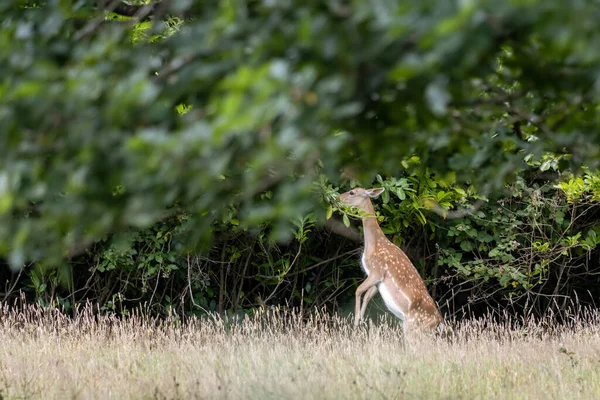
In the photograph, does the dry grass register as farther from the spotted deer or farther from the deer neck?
the deer neck

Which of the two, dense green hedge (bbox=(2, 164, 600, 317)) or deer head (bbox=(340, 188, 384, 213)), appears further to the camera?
dense green hedge (bbox=(2, 164, 600, 317))

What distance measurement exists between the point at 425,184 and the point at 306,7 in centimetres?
649

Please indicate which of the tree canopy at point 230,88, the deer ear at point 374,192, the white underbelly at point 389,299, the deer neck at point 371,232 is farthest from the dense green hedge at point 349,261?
the tree canopy at point 230,88

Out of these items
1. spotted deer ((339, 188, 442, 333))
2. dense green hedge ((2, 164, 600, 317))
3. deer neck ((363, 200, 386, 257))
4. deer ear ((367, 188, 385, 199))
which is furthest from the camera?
dense green hedge ((2, 164, 600, 317))

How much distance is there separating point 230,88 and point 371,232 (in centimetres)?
647

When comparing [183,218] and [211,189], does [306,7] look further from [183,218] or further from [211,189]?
[183,218]

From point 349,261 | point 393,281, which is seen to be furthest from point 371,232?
point 349,261

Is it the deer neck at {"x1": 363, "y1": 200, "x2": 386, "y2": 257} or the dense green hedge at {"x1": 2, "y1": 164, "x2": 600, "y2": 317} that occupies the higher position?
the deer neck at {"x1": 363, "y1": 200, "x2": 386, "y2": 257}

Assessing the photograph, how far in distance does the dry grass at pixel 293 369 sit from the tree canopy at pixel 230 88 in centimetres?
244

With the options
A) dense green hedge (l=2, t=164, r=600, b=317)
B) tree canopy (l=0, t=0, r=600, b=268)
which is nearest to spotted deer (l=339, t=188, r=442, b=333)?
Answer: dense green hedge (l=2, t=164, r=600, b=317)

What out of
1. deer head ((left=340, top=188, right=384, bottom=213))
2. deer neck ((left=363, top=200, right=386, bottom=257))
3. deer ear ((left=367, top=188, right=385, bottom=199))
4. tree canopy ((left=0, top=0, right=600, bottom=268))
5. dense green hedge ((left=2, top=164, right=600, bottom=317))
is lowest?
dense green hedge ((left=2, top=164, right=600, bottom=317))

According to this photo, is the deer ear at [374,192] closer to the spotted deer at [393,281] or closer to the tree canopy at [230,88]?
the spotted deer at [393,281]

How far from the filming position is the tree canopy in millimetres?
1967

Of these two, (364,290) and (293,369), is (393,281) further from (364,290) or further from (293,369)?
(293,369)
